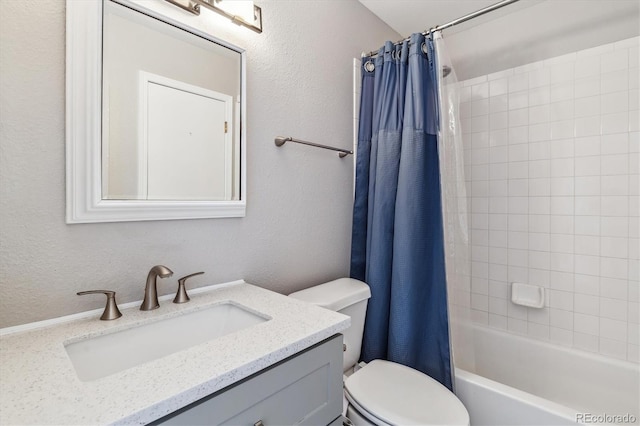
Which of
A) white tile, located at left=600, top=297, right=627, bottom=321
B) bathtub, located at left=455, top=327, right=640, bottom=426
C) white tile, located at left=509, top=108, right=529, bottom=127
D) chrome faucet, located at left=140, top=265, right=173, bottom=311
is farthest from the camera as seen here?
white tile, located at left=509, top=108, right=529, bottom=127

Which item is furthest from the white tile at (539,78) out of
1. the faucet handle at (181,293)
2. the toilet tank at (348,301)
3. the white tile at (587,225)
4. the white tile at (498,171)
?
the faucet handle at (181,293)

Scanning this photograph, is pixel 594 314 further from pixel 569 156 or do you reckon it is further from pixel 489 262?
pixel 569 156

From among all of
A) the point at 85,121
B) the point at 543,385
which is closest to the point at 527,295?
the point at 543,385

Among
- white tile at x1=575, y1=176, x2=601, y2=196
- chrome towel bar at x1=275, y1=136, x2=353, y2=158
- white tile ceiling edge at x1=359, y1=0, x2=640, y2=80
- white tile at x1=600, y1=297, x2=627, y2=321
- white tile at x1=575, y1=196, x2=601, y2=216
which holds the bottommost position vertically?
white tile at x1=600, y1=297, x2=627, y2=321

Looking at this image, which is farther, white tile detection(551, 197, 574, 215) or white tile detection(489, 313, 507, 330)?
white tile detection(489, 313, 507, 330)

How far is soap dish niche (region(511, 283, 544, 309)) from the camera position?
1.81 m

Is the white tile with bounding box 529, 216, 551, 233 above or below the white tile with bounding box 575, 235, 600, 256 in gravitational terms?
above

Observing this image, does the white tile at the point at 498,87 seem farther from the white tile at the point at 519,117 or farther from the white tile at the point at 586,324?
the white tile at the point at 586,324

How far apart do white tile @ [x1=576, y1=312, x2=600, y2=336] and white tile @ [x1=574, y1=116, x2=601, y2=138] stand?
0.99 m

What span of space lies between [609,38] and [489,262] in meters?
1.36

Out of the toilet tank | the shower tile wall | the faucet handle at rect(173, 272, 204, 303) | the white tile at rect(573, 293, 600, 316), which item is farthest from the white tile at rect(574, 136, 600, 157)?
the faucet handle at rect(173, 272, 204, 303)

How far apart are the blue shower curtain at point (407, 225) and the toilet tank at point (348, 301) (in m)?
0.14

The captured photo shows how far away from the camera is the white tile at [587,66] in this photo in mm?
1660

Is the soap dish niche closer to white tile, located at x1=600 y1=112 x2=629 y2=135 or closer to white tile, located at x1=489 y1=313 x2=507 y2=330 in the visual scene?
white tile, located at x1=489 y1=313 x2=507 y2=330
